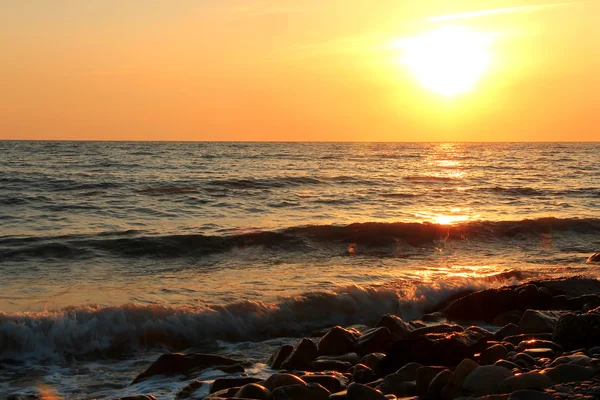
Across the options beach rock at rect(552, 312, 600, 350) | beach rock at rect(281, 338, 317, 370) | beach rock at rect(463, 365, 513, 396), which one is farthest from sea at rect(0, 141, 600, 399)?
beach rock at rect(552, 312, 600, 350)

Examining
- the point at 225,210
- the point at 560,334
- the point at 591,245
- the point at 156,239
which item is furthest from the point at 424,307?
the point at 225,210

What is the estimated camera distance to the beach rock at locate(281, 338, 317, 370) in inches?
280

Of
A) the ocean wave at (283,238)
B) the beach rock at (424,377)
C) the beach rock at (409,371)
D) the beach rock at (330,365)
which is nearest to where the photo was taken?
the beach rock at (424,377)

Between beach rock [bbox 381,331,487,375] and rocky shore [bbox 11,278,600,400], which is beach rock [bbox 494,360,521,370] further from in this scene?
beach rock [bbox 381,331,487,375]

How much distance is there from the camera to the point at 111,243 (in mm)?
14688

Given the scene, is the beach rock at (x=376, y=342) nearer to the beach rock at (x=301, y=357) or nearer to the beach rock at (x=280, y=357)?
the beach rock at (x=301, y=357)

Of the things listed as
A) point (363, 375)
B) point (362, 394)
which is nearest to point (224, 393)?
point (362, 394)

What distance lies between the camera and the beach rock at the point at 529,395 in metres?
4.46

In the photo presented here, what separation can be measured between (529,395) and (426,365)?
2.10m

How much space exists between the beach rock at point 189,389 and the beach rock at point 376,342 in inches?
79.9

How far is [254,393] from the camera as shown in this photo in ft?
17.9

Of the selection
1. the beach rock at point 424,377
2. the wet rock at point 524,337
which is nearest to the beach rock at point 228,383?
the beach rock at point 424,377

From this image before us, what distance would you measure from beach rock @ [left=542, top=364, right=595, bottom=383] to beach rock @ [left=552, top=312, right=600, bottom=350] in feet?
4.22

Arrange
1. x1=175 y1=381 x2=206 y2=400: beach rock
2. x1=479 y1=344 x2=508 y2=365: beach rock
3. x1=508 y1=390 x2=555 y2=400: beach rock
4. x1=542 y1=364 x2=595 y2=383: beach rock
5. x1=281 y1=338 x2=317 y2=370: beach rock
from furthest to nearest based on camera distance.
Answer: x1=281 y1=338 x2=317 y2=370: beach rock, x1=479 y1=344 x2=508 y2=365: beach rock, x1=175 y1=381 x2=206 y2=400: beach rock, x1=542 y1=364 x2=595 y2=383: beach rock, x1=508 y1=390 x2=555 y2=400: beach rock
